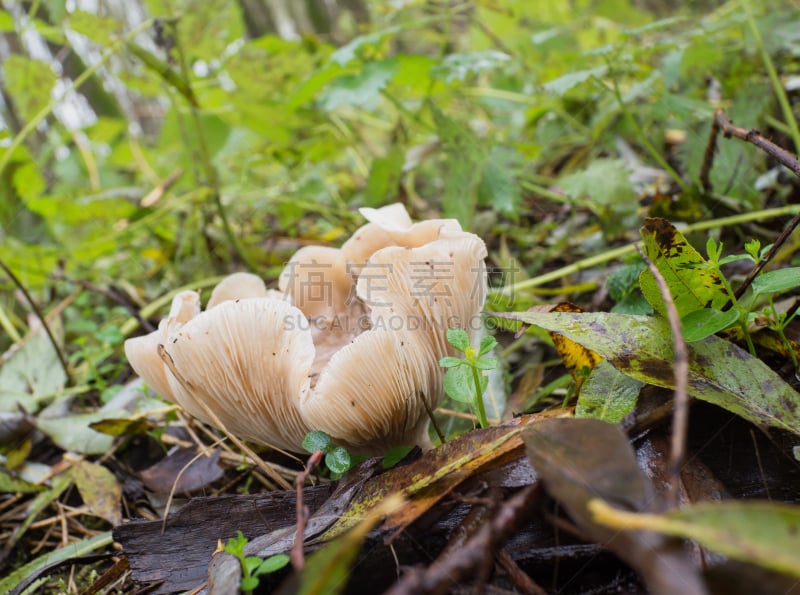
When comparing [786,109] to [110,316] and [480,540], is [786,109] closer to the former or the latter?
[480,540]

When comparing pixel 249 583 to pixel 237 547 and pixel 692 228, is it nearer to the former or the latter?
pixel 237 547

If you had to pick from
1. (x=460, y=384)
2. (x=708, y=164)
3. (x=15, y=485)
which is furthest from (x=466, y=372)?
(x=15, y=485)

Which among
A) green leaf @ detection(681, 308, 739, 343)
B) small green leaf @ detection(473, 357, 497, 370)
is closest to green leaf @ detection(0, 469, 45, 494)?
small green leaf @ detection(473, 357, 497, 370)

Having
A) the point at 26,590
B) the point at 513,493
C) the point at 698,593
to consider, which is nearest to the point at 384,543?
the point at 513,493

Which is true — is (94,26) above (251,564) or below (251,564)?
above

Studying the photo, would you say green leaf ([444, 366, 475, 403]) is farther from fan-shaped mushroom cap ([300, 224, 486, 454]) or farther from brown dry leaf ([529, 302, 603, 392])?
brown dry leaf ([529, 302, 603, 392])
